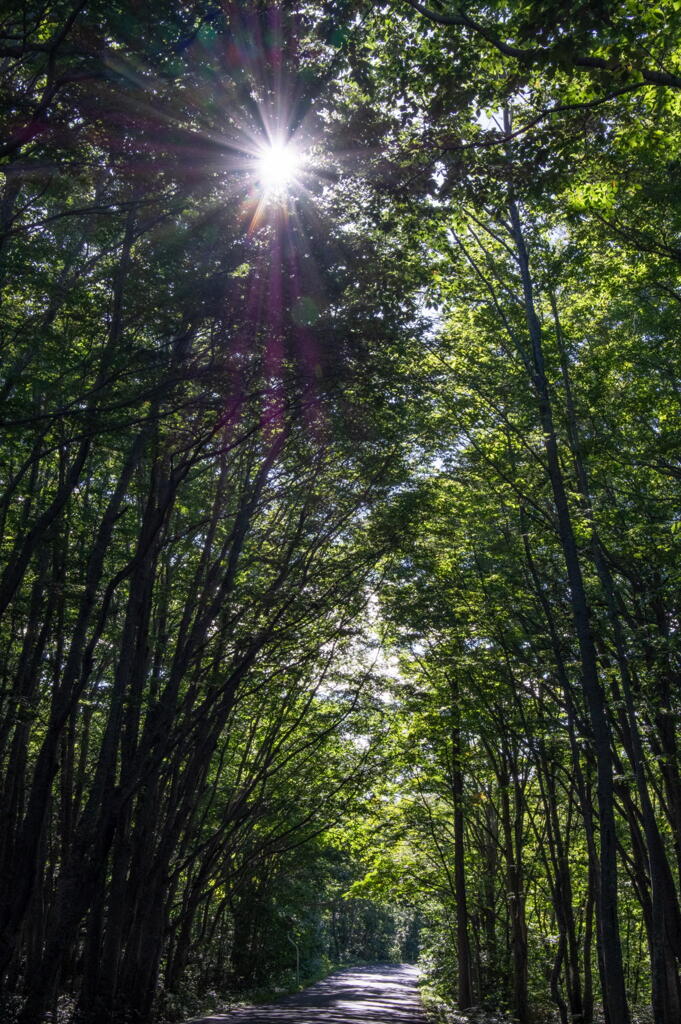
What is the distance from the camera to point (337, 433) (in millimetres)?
11484

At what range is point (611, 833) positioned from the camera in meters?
8.84

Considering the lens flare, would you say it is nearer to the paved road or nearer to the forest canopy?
the forest canopy

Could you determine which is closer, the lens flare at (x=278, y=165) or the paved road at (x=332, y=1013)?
the lens flare at (x=278, y=165)

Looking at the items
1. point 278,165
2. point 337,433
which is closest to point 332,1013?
point 337,433

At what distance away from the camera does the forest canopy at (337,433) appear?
6973mm

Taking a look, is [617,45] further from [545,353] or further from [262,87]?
[545,353]

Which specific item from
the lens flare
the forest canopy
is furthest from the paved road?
the lens flare

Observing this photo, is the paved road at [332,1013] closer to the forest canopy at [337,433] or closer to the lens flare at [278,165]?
the forest canopy at [337,433]

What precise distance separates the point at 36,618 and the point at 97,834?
3816mm

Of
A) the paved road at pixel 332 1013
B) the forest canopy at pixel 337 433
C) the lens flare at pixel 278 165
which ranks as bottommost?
the paved road at pixel 332 1013

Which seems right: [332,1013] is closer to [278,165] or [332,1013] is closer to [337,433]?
[337,433]

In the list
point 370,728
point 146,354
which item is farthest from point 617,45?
point 370,728

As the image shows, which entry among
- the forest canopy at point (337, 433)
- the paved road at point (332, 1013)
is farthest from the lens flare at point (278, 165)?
the paved road at point (332, 1013)

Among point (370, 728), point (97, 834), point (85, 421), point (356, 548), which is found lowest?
point (97, 834)
